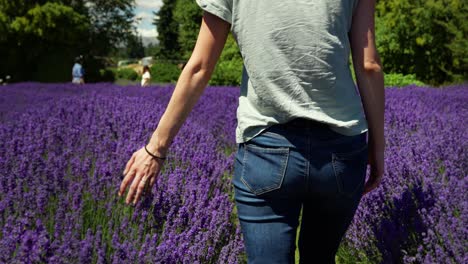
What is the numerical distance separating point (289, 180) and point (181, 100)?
38 centimetres

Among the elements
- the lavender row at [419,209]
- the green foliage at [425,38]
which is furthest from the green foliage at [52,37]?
the lavender row at [419,209]

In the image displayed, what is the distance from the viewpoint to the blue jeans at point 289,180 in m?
1.40

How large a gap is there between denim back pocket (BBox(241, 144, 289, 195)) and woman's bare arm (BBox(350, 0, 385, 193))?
14.0 inches

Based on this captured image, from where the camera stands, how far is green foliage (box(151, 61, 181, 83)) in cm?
3800

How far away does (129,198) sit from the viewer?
1.49 metres

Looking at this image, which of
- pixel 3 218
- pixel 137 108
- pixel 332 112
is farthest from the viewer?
pixel 137 108

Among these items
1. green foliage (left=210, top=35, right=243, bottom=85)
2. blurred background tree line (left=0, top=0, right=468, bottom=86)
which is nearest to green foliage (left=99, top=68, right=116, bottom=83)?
blurred background tree line (left=0, top=0, right=468, bottom=86)

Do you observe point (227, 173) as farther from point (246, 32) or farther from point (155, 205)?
point (246, 32)

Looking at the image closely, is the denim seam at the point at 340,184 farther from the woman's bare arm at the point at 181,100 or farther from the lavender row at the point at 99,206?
the lavender row at the point at 99,206

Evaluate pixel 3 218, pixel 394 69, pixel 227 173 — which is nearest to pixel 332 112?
pixel 3 218

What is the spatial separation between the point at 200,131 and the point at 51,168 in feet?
5.74

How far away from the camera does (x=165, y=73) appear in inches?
1544

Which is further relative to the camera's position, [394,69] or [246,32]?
[394,69]

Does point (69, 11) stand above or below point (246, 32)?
above
